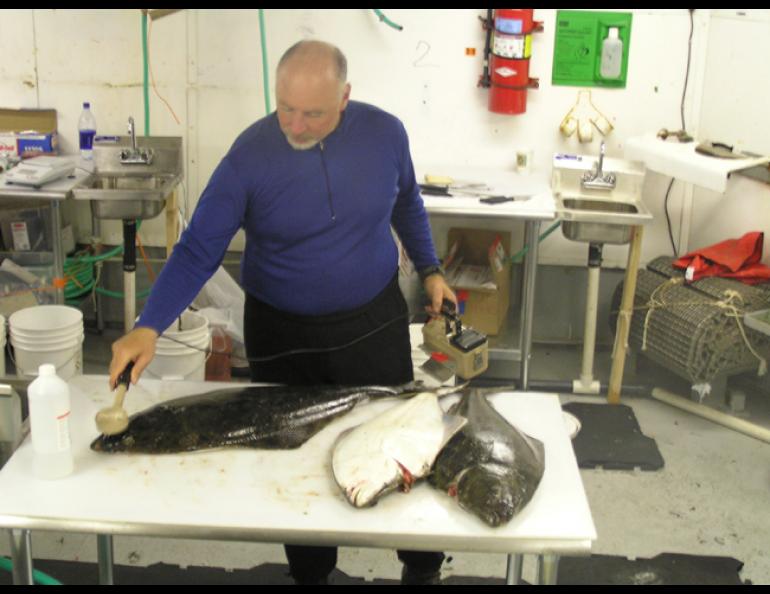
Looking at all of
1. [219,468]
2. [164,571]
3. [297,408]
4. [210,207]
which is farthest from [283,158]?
[164,571]

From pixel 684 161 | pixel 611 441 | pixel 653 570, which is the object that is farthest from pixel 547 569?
pixel 684 161

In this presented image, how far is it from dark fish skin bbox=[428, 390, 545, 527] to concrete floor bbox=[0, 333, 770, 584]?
0.95 meters

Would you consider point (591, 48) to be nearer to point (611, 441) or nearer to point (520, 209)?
point (520, 209)

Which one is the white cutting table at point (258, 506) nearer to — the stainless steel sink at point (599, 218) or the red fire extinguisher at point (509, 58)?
the stainless steel sink at point (599, 218)

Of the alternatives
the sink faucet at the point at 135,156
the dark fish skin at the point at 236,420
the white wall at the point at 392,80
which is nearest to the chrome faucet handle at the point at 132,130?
the sink faucet at the point at 135,156

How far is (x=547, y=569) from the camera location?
191 cm

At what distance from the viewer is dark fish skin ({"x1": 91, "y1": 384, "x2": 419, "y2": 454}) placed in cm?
208

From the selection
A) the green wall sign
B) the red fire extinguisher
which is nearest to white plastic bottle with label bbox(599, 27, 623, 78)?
the green wall sign

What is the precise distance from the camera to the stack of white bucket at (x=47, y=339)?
11.6ft

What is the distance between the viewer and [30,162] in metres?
3.96

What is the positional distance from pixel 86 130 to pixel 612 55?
2.34 meters

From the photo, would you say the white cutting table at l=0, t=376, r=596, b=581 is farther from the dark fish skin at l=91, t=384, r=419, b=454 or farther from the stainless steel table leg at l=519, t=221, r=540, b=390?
the stainless steel table leg at l=519, t=221, r=540, b=390

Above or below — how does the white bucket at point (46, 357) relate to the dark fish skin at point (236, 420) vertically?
below

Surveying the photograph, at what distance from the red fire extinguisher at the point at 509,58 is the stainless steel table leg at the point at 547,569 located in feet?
9.17
